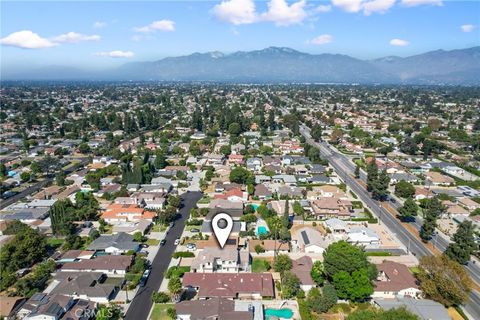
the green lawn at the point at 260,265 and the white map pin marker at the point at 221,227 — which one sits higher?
the white map pin marker at the point at 221,227

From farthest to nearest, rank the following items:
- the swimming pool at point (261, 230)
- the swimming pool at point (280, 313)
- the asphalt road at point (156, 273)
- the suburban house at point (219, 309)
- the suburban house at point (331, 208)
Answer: the suburban house at point (331, 208), the swimming pool at point (261, 230), the asphalt road at point (156, 273), the swimming pool at point (280, 313), the suburban house at point (219, 309)

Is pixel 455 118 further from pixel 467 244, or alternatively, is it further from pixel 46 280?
pixel 46 280

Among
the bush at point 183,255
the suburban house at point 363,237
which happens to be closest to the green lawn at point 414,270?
the suburban house at point 363,237

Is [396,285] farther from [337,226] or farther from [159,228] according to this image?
[159,228]

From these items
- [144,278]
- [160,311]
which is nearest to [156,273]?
[144,278]

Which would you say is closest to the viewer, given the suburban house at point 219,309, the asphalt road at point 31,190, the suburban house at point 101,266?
the suburban house at point 219,309

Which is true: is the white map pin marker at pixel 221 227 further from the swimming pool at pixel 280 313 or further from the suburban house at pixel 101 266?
the suburban house at pixel 101 266

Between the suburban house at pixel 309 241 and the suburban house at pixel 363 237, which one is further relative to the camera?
the suburban house at pixel 363 237

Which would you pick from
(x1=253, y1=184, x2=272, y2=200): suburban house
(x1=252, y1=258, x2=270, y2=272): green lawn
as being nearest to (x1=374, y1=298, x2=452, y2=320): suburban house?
(x1=252, y1=258, x2=270, y2=272): green lawn
